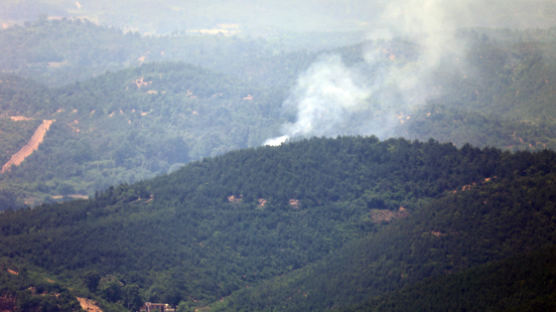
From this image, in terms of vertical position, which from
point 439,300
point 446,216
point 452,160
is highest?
point 452,160

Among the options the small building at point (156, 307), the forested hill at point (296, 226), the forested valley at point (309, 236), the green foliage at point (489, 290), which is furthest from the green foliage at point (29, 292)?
the green foliage at point (489, 290)

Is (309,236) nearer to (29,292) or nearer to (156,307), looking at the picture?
(156,307)

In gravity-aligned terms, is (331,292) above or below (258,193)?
below

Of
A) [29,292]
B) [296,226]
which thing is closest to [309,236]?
[296,226]

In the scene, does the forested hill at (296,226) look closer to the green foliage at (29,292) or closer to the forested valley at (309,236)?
the forested valley at (309,236)

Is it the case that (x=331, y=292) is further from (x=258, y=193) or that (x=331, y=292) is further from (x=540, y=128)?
(x=540, y=128)

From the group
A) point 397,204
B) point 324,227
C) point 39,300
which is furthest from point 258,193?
point 39,300
